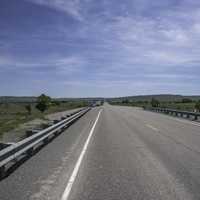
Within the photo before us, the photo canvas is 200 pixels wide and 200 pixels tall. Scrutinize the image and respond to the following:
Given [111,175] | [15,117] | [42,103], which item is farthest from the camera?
[42,103]

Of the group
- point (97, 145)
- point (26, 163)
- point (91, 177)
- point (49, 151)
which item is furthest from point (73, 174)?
point (97, 145)

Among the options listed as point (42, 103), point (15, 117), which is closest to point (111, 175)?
point (15, 117)

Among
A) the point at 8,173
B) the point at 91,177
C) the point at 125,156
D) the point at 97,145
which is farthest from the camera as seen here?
the point at 97,145

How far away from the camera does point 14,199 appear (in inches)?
247

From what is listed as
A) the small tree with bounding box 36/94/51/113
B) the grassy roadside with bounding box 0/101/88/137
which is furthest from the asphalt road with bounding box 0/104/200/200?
the small tree with bounding box 36/94/51/113

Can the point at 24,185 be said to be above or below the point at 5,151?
below

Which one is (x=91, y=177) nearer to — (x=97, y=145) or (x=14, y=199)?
(x=14, y=199)

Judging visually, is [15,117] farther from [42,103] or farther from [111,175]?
[111,175]

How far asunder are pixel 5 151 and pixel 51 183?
1.69 metres

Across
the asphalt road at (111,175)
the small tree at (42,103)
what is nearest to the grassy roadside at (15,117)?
the small tree at (42,103)

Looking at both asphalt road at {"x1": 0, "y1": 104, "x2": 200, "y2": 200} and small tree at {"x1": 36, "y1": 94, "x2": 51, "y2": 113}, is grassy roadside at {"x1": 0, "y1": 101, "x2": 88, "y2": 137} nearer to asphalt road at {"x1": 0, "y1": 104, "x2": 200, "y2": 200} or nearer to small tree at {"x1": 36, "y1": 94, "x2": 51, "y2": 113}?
small tree at {"x1": 36, "y1": 94, "x2": 51, "y2": 113}

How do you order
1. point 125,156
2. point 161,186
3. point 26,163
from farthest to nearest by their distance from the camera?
1. point 125,156
2. point 26,163
3. point 161,186

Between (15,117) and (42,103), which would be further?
(42,103)

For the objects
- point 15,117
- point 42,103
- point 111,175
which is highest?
point 42,103
